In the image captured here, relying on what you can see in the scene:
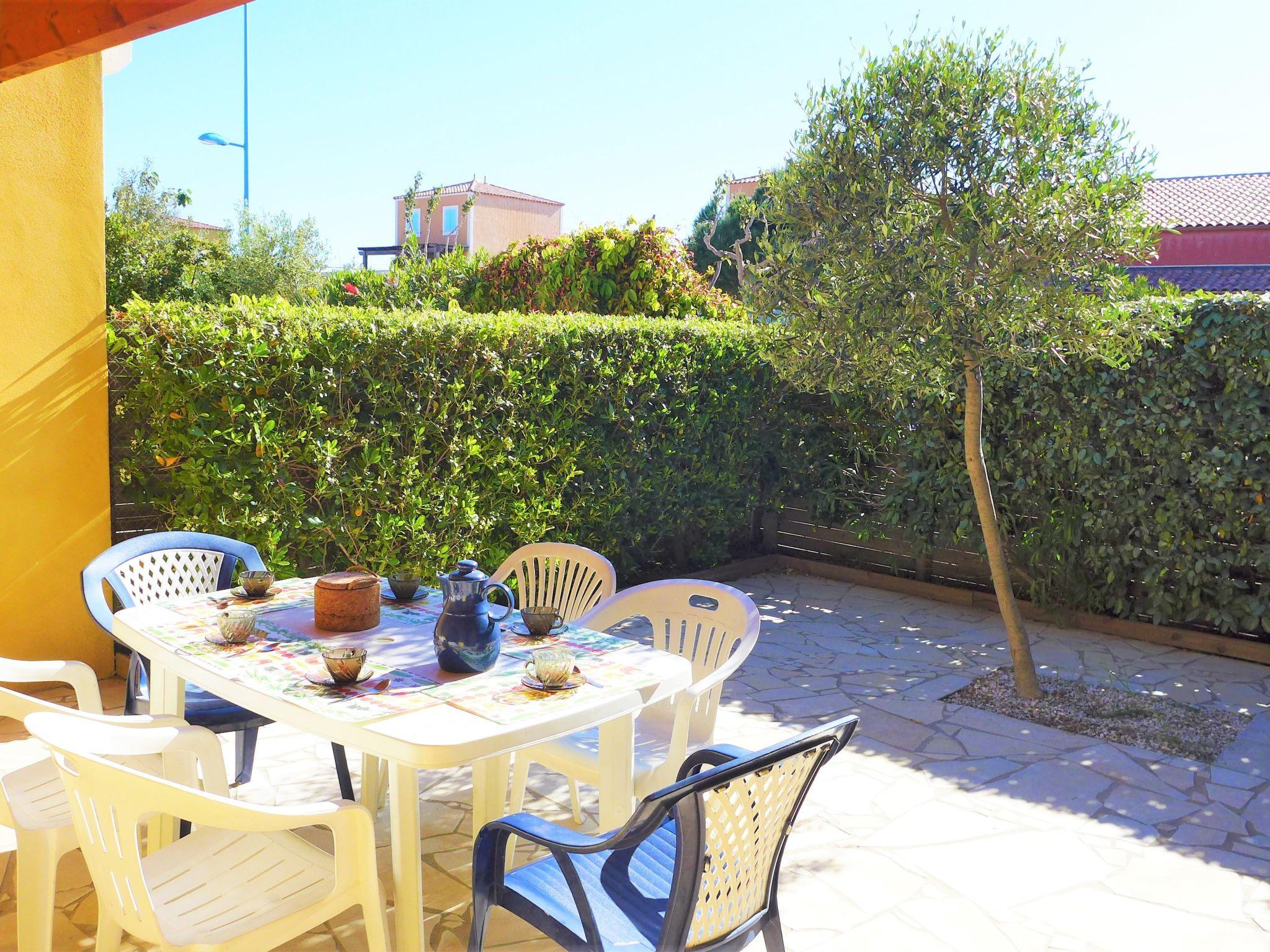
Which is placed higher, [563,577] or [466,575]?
[466,575]

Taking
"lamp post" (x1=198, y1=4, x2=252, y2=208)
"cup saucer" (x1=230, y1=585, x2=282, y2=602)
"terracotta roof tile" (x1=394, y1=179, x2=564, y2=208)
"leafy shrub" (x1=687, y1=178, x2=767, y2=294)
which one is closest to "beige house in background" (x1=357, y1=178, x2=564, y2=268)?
"terracotta roof tile" (x1=394, y1=179, x2=564, y2=208)

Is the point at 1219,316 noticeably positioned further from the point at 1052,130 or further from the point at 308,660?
the point at 308,660

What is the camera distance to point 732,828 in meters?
2.00

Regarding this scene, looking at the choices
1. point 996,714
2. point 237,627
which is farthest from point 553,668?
point 996,714

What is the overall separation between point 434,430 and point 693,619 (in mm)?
2848

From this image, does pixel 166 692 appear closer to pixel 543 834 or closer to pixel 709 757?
pixel 543 834

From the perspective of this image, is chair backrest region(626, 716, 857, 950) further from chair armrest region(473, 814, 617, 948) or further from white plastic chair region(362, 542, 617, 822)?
white plastic chair region(362, 542, 617, 822)

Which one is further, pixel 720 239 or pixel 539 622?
pixel 720 239

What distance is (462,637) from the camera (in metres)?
2.64

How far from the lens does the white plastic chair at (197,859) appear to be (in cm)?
191

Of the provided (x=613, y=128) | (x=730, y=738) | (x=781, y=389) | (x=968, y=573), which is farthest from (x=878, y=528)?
(x=613, y=128)

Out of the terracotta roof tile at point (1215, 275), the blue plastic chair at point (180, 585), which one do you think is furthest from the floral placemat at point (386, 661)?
the terracotta roof tile at point (1215, 275)

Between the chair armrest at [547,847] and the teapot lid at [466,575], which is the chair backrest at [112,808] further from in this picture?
the teapot lid at [466,575]

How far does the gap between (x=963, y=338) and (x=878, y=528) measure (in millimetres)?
3410
